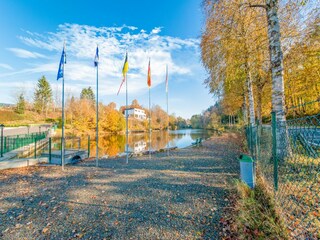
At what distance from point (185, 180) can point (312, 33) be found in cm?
818

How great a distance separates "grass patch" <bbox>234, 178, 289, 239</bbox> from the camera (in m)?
2.40

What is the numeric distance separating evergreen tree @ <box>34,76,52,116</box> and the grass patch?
52.4m

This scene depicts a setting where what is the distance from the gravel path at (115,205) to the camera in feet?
9.06

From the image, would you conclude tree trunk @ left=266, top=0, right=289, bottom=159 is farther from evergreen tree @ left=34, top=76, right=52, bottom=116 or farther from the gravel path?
evergreen tree @ left=34, top=76, right=52, bottom=116

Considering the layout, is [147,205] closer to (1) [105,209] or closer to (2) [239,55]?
(1) [105,209]

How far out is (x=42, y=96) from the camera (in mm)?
44781

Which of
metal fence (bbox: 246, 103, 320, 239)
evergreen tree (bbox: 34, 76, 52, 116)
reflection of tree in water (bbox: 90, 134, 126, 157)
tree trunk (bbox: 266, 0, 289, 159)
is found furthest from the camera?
evergreen tree (bbox: 34, 76, 52, 116)

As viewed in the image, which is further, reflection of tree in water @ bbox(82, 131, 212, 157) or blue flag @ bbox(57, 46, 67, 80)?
reflection of tree in water @ bbox(82, 131, 212, 157)

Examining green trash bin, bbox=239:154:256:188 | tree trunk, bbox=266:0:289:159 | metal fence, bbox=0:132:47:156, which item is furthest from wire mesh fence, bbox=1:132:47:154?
tree trunk, bbox=266:0:289:159

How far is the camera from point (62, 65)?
718 cm

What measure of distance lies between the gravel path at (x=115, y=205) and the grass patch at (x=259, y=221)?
1.40ft

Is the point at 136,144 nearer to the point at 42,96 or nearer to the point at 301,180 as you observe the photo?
the point at 301,180

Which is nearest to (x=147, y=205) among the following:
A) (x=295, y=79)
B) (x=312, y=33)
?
(x=312, y=33)

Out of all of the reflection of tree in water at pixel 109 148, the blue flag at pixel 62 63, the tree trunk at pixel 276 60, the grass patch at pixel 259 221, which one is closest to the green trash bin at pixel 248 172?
the grass patch at pixel 259 221
